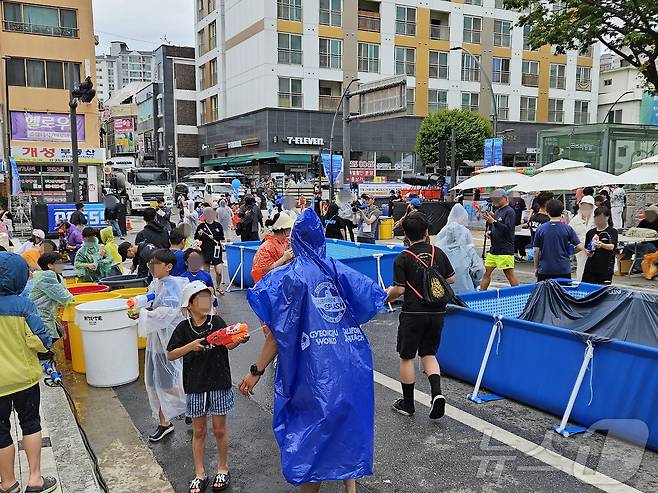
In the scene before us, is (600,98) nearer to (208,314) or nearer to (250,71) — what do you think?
(250,71)

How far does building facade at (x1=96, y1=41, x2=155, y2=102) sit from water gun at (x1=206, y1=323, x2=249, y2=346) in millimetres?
159472

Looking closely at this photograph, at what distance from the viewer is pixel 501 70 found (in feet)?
164

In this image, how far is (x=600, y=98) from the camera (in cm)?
6025

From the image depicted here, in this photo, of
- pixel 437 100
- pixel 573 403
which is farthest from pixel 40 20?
pixel 573 403

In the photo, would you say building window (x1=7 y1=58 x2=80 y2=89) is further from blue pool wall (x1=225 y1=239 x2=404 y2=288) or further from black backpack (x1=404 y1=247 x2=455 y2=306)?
black backpack (x1=404 y1=247 x2=455 y2=306)

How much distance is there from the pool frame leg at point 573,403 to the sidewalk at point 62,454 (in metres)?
3.53

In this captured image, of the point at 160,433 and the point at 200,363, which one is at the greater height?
the point at 200,363

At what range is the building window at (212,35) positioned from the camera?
50.6m

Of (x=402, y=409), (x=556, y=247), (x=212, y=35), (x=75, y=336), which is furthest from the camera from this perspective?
(x=212, y=35)

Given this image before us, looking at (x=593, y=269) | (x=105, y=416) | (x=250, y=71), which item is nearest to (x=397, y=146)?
(x=250, y=71)

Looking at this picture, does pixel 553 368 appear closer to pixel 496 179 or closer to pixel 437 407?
pixel 437 407

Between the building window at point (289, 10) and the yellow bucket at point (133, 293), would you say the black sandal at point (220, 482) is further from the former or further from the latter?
the building window at point (289, 10)

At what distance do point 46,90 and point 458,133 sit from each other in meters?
27.2

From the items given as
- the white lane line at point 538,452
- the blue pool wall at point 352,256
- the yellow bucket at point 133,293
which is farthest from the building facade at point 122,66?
the white lane line at point 538,452
